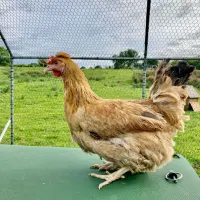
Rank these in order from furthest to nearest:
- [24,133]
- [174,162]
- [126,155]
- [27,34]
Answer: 1. [24,133]
2. [27,34]
3. [174,162]
4. [126,155]

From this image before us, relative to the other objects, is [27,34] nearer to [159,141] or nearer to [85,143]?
[85,143]

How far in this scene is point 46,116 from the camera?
7059 mm

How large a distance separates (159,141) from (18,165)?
124cm

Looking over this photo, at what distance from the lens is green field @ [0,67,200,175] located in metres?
4.91

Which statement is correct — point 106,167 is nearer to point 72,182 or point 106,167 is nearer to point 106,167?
point 106,167

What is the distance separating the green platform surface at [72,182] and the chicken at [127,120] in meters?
0.11

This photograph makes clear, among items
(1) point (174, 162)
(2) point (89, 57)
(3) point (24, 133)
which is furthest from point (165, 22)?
(3) point (24, 133)

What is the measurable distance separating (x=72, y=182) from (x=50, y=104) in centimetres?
520

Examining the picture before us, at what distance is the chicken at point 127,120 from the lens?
2.30 m

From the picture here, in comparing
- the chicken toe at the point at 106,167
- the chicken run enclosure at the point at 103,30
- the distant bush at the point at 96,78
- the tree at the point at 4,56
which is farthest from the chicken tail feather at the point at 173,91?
the tree at the point at 4,56

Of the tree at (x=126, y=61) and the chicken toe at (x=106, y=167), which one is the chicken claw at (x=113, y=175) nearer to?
the chicken toe at (x=106, y=167)

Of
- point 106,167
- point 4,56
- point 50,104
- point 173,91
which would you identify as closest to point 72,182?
point 106,167

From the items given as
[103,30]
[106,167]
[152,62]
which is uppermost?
[103,30]

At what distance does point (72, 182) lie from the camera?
2.25 m
